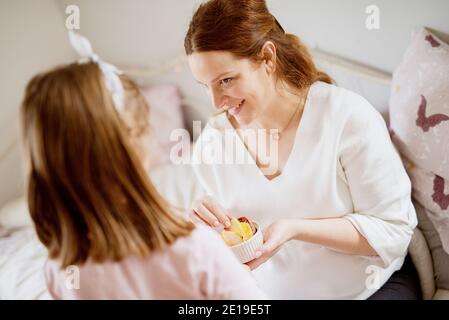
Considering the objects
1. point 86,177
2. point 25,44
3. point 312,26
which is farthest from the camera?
point 25,44

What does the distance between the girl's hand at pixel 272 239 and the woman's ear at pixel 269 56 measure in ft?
0.97

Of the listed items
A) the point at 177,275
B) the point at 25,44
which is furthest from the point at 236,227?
the point at 25,44

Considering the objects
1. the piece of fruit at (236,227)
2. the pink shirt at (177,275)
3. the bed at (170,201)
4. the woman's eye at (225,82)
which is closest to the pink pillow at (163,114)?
the bed at (170,201)

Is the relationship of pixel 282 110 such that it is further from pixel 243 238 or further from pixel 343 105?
pixel 243 238

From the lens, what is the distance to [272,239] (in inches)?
32.6

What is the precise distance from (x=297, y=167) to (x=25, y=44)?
76cm

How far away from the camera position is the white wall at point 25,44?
3.71 feet

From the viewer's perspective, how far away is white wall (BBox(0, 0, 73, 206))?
3.71 ft

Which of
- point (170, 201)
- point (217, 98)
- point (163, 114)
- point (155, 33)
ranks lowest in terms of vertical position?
point (170, 201)

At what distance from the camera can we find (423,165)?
0.94m

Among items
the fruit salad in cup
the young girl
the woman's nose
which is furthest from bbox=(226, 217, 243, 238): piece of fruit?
the woman's nose

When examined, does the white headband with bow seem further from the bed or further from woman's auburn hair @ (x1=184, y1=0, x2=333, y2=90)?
the bed

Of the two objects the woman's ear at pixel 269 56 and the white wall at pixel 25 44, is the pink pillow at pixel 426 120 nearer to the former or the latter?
the woman's ear at pixel 269 56
